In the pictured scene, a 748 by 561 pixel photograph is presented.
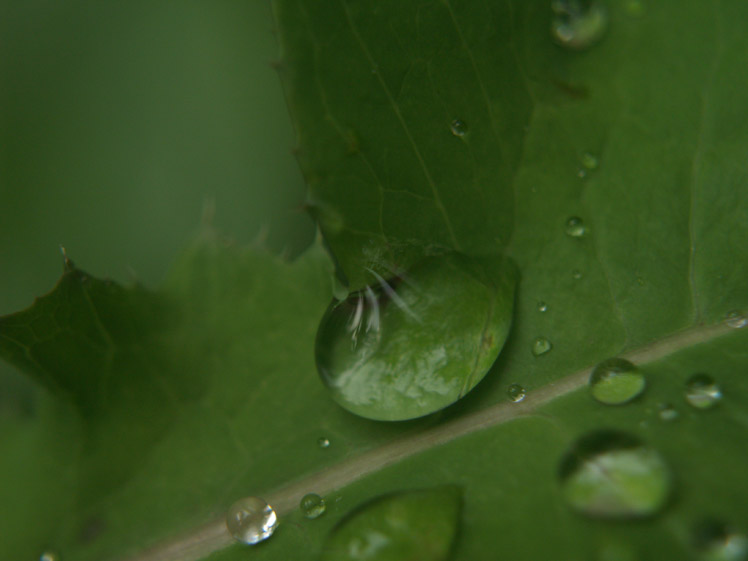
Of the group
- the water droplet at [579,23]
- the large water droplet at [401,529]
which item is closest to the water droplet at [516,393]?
the large water droplet at [401,529]

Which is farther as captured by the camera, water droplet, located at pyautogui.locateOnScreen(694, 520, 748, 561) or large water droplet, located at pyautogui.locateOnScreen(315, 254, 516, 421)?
large water droplet, located at pyautogui.locateOnScreen(315, 254, 516, 421)

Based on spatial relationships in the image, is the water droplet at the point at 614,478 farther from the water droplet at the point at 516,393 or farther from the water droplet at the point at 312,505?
the water droplet at the point at 312,505

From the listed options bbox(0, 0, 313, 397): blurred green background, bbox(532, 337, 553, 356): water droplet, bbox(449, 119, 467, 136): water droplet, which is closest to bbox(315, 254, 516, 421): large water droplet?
bbox(532, 337, 553, 356): water droplet

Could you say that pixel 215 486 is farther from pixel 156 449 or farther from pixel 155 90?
pixel 155 90

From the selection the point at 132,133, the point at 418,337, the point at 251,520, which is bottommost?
the point at 251,520

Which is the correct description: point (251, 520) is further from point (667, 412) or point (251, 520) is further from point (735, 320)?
point (735, 320)

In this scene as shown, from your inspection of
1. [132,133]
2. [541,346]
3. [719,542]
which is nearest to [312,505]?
[541,346]

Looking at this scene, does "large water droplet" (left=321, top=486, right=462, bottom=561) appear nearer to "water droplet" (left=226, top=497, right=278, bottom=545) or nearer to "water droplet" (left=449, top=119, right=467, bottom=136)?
"water droplet" (left=226, top=497, right=278, bottom=545)

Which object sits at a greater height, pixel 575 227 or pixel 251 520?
pixel 575 227
